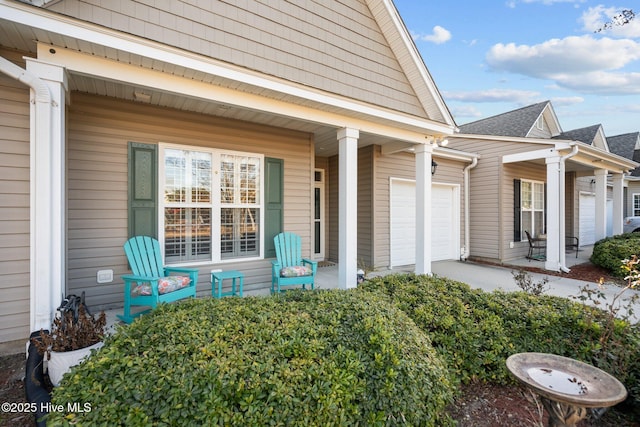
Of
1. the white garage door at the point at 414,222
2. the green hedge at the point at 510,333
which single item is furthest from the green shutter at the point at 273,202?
the white garage door at the point at 414,222

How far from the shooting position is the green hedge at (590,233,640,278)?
6.22m

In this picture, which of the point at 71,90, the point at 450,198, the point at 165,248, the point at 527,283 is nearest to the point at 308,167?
the point at 165,248

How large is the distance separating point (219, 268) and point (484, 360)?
3.48m

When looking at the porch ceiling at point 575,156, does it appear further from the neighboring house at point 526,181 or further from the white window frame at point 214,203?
the white window frame at point 214,203

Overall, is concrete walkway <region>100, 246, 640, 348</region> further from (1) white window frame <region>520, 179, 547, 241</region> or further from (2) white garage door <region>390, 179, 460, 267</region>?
(1) white window frame <region>520, 179, 547, 241</region>

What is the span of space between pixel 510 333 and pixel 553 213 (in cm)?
550

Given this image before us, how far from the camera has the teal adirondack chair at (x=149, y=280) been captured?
3174mm

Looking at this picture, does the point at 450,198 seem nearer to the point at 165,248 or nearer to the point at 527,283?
the point at 527,283

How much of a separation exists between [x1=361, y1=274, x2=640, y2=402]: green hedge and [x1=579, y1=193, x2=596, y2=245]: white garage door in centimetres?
1140

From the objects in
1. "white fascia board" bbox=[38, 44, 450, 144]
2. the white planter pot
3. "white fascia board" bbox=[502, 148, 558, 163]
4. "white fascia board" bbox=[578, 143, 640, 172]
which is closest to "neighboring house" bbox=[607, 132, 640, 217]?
"white fascia board" bbox=[578, 143, 640, 172]

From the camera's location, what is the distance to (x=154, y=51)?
2654 millimetres

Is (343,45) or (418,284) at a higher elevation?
(343,45)

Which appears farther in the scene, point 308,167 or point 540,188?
point 540,188

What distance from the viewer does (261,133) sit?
4672 mm
